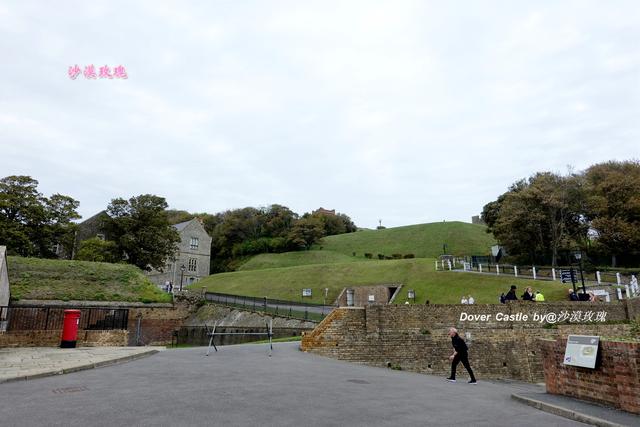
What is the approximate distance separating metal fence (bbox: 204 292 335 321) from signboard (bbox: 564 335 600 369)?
21649 millimetres

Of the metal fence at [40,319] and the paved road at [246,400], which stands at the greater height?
the metal fence at [40,319]

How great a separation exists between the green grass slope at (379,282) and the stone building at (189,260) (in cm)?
560

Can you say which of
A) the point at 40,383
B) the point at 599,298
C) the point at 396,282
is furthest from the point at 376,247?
the point at 40,383

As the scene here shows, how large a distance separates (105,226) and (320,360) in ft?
137

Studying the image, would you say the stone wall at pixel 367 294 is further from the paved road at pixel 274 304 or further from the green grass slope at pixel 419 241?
the green grass slope at pixel 419 241

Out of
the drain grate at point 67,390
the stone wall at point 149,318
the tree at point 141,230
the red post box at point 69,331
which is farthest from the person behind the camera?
the tree at point 141,230

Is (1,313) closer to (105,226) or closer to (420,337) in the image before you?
(420,337)

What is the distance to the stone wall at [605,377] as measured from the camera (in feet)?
23.0

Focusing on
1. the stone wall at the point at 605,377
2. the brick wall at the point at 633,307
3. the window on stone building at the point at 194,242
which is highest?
the window on stone building at the point at 194,242

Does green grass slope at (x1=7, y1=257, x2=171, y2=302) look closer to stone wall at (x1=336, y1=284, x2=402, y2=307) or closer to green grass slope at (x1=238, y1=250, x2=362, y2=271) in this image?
stone wall at (x1=336, y1=284, x2=402, y2=307)

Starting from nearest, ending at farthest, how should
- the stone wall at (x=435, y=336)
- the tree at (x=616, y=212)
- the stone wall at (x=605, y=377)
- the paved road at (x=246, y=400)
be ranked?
the paved road at (x=246, y=400), the stone wall at (x=605, y=377), the stone wall at (x=435, y=336), the tree at (x=616, y=212)

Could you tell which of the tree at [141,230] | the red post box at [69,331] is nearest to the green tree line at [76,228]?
the tree at [141,230]

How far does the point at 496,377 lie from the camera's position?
18078mm

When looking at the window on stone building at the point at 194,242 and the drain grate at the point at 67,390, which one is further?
the window on stone building at the point at 194,242
